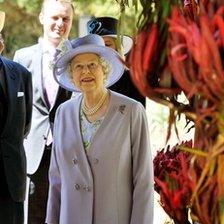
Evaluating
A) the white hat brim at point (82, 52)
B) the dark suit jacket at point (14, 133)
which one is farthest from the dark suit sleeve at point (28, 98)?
the white hat brim at point (82, 52)

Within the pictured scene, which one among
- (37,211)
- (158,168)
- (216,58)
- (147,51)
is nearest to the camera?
(216,58)

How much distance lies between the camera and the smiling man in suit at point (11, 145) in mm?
3555

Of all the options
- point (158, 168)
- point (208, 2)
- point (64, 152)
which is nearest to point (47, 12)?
point (64, 152)

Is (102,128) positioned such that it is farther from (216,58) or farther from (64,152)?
(216,58)

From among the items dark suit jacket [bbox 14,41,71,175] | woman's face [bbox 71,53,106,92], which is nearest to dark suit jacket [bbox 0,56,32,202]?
dark suit jacket [bbox 14,41,71,175]

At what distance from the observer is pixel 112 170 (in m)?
2.91

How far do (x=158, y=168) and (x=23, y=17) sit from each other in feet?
22.8

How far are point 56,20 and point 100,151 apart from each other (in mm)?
1612

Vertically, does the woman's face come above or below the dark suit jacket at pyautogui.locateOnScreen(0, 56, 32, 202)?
above

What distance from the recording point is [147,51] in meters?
1.47

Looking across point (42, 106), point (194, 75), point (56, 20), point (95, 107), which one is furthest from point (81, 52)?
point (194, 75)

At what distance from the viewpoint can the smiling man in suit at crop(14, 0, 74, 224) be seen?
417 centimetres

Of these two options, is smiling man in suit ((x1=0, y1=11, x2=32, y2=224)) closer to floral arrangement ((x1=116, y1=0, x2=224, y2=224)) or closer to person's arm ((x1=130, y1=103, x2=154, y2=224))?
person's arm ((x1=130, y1=103, x2=154, y2=224))

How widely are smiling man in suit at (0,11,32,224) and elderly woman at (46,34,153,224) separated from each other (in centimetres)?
57
